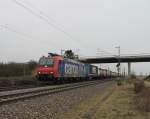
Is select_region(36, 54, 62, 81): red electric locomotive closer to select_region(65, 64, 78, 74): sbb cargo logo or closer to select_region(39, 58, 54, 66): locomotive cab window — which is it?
select_region(39, 58, 54, 66): locomotive cab window

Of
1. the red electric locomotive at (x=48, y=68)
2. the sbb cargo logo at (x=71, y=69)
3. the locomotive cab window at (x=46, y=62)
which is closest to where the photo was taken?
the red electric locomotive at (x=48, y=68)

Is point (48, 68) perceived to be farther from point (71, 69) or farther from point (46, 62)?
point (71, 69)

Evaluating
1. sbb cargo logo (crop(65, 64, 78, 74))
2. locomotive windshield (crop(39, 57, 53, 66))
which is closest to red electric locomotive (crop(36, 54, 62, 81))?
locomotive windshield (crop(39, 57, 53, 66))

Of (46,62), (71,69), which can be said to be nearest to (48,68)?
(46,62)

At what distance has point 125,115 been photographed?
13156 mm

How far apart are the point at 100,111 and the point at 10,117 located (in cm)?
417

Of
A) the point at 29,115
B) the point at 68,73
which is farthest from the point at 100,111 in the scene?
the point at 68,73

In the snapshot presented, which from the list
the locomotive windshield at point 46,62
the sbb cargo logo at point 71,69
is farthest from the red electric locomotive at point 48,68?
the sbb cargo logo at point 71,69

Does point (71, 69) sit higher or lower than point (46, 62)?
lower

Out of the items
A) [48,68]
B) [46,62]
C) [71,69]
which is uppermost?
[46,62]

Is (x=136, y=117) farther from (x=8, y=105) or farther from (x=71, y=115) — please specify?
(x=8, y=105)

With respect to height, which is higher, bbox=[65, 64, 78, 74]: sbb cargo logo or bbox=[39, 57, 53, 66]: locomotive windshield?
bbox=[39, 57, 53, 66]: locomotive windshield

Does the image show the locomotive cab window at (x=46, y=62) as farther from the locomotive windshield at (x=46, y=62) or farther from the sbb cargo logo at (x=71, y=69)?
the sbb cargo logo at (x=71, y=69)

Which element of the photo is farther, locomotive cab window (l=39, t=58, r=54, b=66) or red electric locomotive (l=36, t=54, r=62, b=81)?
locomotive cab window (l=39, t=58, r=54, b=66)
